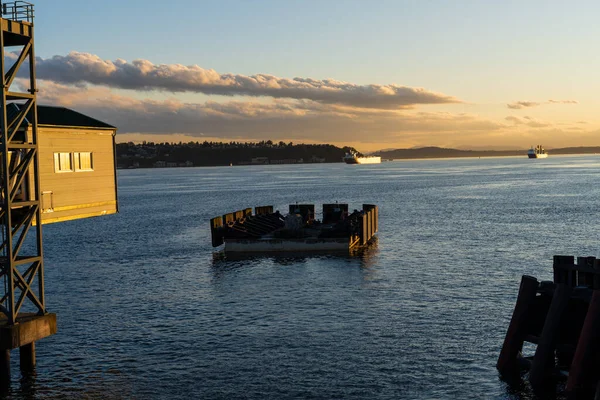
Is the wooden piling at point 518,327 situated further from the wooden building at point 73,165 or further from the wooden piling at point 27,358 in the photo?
the wooden piling at point 27,358

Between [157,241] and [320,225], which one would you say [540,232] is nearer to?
[320,225]

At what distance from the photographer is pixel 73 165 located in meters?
25.5

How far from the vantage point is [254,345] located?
26516 millimetres

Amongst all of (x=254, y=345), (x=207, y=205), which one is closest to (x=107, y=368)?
(x=254, y=345)

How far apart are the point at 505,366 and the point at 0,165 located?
18.5 metres

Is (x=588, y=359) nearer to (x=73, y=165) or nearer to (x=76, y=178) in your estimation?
(x=76, y=178)

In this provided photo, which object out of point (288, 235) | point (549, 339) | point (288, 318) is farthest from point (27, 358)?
point (288, 235)

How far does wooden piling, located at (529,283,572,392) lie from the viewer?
19.5 metres

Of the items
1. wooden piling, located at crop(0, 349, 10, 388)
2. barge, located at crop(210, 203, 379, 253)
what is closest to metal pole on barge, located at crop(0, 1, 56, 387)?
wooden piling, located at crop(0, 349, 10, 388)

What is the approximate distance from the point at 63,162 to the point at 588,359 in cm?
1925

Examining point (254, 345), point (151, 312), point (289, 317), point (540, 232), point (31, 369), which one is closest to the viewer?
point (31, 369)

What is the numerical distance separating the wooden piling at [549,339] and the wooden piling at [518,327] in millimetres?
975

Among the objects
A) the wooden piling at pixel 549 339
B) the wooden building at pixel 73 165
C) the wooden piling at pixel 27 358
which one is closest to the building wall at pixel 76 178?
the wooden building at pixel 73 165

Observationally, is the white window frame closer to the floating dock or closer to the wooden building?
the wooden building
